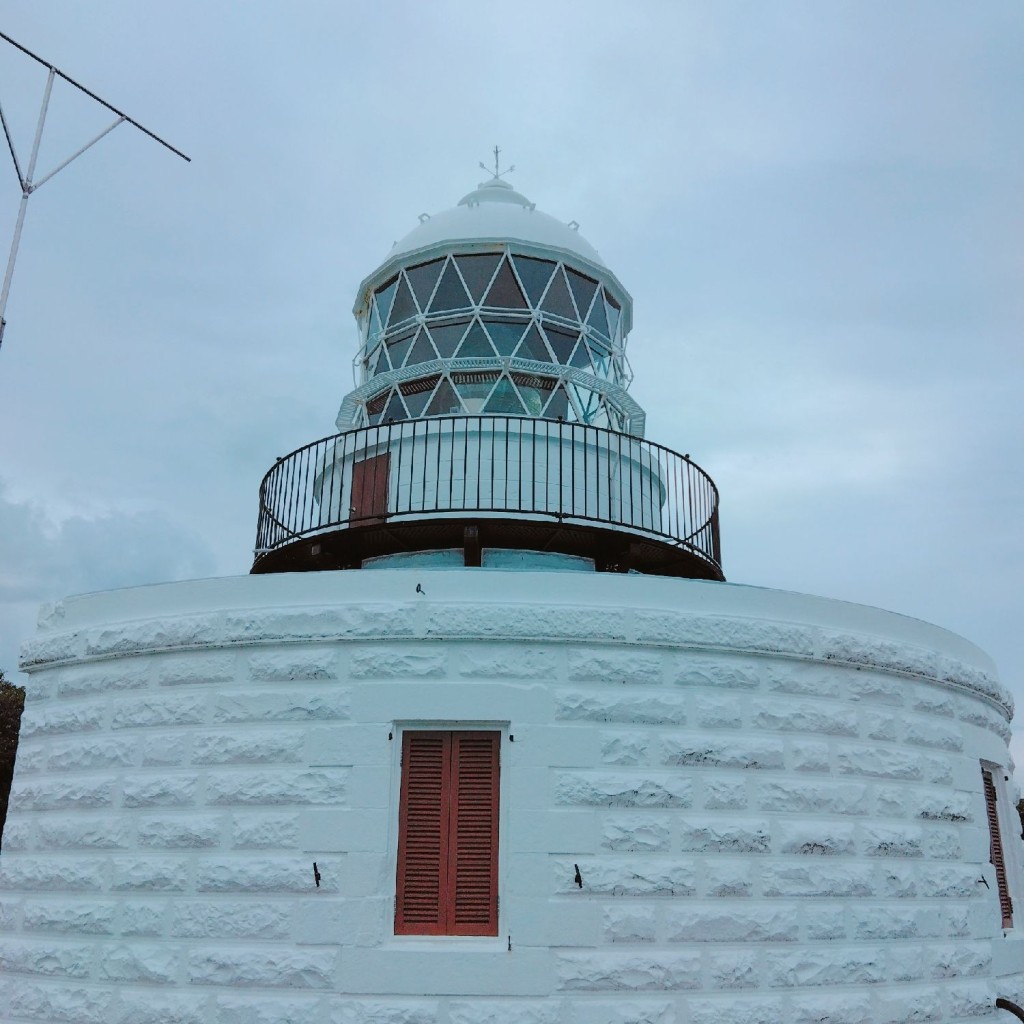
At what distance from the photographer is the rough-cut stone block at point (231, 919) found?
6785 mm

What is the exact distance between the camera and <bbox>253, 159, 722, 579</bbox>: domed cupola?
376 inches

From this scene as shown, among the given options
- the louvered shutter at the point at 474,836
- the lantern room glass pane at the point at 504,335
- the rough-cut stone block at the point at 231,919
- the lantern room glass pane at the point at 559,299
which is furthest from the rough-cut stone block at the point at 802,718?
the lantern room glass pane at the point at 559,299

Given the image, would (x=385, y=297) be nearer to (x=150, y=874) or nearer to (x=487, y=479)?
(x=487, y=479)

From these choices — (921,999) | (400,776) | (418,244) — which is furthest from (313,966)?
(418,244)

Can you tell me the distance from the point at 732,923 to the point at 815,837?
93 cm

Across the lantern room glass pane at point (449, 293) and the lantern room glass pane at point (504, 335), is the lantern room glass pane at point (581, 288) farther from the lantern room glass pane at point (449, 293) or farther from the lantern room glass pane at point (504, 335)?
the lantern room glass pane at point (449, 293)

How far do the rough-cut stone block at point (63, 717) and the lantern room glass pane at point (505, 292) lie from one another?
558 cm

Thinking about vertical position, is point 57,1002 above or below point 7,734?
below

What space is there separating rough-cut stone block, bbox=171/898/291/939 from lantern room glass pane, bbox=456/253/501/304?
645 cm

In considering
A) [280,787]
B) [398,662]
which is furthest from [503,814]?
[280,787]

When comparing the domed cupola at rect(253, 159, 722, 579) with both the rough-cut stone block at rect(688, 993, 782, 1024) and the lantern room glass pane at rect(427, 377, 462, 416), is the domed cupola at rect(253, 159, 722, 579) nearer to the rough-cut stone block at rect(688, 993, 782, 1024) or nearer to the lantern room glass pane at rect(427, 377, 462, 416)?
the lantern room glass pane at rect(427, 377, 462, 416)

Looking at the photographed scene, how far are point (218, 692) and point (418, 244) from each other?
19.6ft

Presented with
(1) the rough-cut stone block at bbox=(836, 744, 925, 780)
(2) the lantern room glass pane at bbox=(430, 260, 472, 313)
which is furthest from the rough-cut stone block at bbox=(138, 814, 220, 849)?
(2) the lantern room glass pane at bbox=(430, 260, 472, 313)

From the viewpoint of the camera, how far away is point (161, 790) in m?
7.31
